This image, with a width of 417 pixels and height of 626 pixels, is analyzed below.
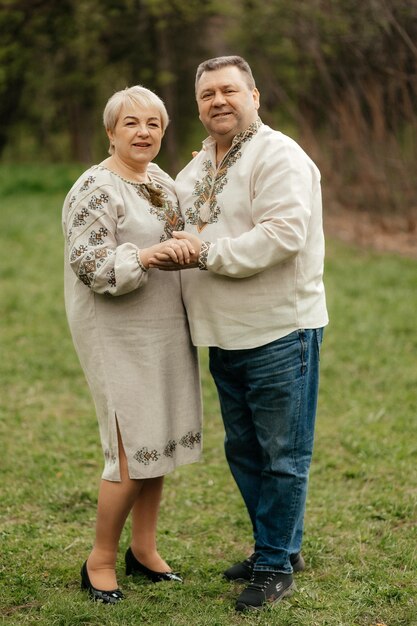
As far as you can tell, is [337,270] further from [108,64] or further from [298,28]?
[108,64]

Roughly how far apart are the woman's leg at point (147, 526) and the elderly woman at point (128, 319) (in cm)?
14

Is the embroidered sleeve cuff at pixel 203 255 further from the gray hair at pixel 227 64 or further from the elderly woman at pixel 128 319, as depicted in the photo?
the gray hair at pixel 227 64

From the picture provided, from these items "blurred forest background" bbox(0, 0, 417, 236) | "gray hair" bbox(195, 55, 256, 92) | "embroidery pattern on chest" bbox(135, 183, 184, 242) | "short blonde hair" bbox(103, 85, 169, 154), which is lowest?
"embroidery pattern on chest" bbox(135, 183, 184, 242)

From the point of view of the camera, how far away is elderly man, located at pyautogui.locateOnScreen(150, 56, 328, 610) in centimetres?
290

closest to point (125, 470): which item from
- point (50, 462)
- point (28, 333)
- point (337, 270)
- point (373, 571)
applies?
point (373, 571)

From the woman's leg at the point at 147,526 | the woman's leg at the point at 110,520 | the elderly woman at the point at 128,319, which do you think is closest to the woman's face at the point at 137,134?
the elderly woman at the point at 128,319

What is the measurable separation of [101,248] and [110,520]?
3.22 ft

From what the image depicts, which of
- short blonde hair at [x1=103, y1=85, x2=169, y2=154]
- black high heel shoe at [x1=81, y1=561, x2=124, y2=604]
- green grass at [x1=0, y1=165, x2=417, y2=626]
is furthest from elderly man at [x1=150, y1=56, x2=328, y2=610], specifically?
black high heel shoe at [x1=81, y1=561, x2=124, y2=604]

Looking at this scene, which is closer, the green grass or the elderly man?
the elderly man

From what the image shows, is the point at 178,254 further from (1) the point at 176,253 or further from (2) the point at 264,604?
(2) the point at 264,604

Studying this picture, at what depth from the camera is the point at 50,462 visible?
4.73 meters

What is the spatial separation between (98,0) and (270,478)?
11.6 metres

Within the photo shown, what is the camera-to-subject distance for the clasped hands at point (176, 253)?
2.89 meters

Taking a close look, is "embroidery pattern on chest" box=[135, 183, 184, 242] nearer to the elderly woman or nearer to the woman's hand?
the elderly woman
